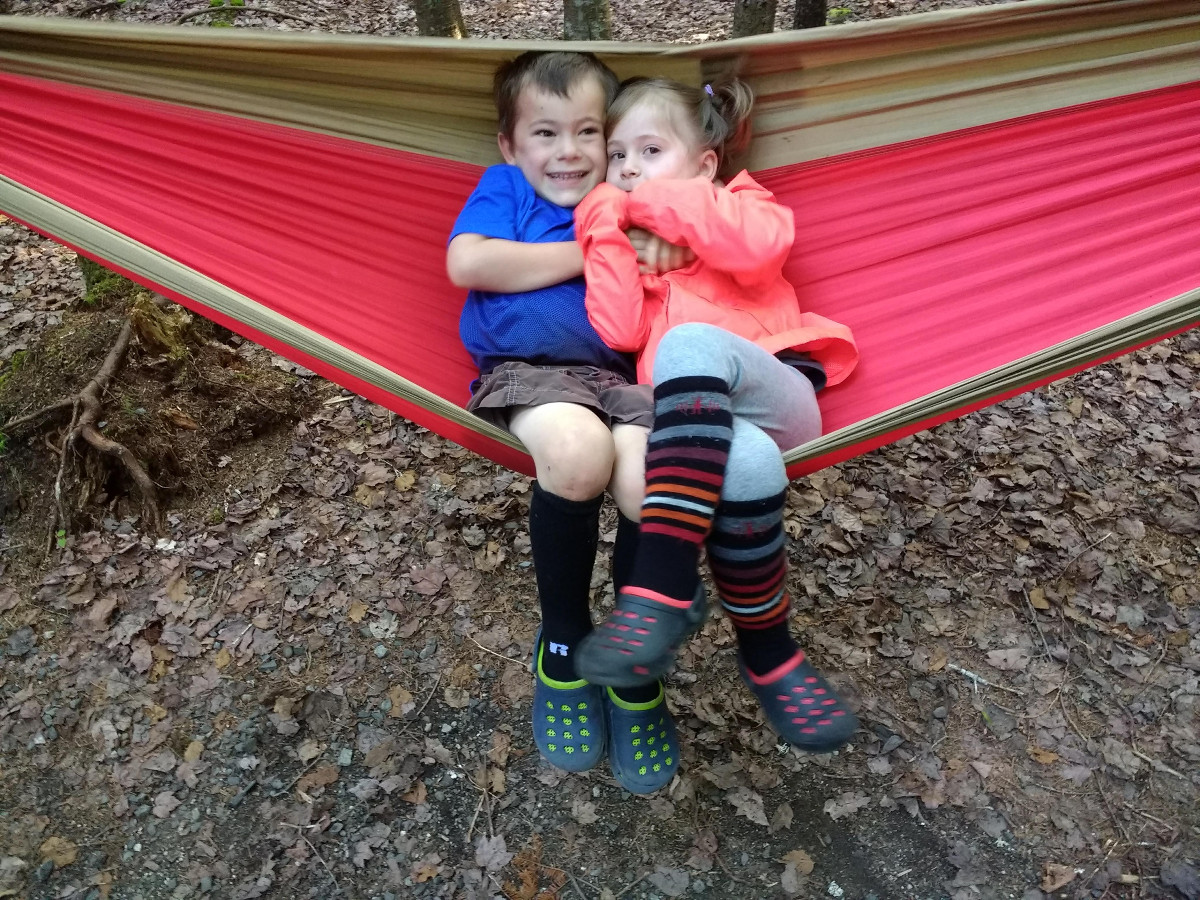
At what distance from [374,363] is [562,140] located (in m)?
0.59

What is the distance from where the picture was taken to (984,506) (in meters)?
2.60

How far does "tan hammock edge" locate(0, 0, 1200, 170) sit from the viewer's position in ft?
5.43

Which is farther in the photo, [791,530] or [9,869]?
[791,530]

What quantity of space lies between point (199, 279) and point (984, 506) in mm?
2189

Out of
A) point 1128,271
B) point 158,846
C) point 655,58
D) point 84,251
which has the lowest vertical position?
point 158,846

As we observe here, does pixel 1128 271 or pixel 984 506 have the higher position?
pixel 1128 271

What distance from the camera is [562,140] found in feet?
5.71

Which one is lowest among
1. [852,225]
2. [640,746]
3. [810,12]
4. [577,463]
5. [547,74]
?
[640,746]

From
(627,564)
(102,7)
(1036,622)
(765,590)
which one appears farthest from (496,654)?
→ (102,7)

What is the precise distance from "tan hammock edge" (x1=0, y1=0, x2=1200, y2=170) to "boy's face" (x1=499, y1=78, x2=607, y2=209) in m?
0.10

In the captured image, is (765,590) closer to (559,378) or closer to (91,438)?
(559,378)

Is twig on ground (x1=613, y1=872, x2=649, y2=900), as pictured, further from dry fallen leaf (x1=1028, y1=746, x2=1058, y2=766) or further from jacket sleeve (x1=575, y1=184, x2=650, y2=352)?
jacket sleeve (x1=575, y1=184, x2=650, y2=352)

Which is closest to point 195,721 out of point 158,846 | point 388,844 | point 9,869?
point 158,846

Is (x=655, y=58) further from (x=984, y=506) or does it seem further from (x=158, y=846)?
(x=158, y=846)
